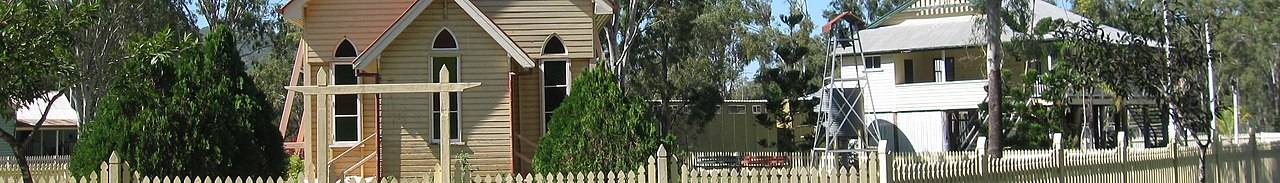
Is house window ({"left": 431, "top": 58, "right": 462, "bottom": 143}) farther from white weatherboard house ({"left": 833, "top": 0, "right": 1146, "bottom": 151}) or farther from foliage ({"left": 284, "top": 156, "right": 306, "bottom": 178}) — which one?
white weatherboard house ({"left": 833, "top": 0, "right": 1146, "bottom": 151})

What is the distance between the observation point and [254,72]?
5544 cm

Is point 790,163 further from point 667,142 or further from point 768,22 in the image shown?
point 768,22

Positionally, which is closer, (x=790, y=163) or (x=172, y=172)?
(x=172, y=172)

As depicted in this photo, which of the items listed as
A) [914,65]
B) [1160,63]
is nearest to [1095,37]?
[1160,63]

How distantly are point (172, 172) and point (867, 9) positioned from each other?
5545 centimetres

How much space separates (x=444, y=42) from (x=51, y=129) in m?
33.0

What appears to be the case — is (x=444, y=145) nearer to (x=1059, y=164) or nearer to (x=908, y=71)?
(x=1059, y=164)

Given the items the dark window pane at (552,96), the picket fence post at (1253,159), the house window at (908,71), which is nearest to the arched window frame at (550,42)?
the dark window pane at (552,96)

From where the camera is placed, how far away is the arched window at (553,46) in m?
22.9

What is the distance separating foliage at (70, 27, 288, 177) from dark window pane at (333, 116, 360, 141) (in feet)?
16.0

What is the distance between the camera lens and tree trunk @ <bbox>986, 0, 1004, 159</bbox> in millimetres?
25609

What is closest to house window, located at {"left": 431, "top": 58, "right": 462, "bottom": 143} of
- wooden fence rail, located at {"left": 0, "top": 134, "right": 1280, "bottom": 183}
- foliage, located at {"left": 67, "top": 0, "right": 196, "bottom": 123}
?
wooden fence rail, located at {"left": 0, "top": 134, "right": 1280, "bottom": 183}

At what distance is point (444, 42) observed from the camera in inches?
866

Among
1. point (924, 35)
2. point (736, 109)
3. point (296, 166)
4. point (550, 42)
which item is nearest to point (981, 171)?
point (550, 42)
